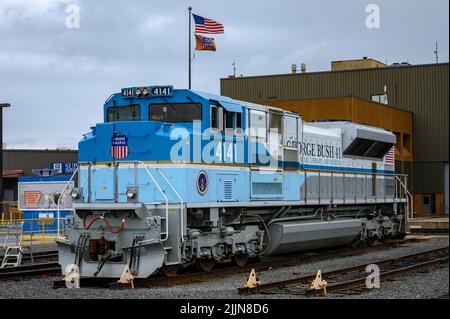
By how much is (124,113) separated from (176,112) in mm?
1247

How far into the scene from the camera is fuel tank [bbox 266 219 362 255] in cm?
1744

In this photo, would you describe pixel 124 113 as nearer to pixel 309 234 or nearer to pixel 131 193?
pixel 131 193

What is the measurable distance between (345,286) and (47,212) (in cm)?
1838

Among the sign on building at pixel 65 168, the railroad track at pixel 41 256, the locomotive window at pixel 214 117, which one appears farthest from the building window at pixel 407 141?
the locomotive window at pixel 214 117

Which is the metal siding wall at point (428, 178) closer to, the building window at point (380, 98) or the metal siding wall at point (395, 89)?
the metal siding wall at point (395, 89)

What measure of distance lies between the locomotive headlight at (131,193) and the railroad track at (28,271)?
10.5 ft

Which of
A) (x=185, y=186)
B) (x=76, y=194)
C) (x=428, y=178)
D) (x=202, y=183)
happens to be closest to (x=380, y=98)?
(x=428, y=178)

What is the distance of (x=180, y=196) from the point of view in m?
14.3

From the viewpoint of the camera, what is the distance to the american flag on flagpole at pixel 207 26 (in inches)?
1168

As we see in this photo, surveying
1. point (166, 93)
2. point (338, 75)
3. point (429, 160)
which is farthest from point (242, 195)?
point (338, 75)

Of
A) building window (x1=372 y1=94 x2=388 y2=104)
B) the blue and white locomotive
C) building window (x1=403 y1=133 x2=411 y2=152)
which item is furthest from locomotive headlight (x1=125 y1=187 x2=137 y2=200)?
building window (x1=372 y1=94 x2=388 y2=104)

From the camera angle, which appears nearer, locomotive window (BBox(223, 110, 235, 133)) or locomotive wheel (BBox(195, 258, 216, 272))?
locomotive wheel (BBox(195, 258, 216, 272))

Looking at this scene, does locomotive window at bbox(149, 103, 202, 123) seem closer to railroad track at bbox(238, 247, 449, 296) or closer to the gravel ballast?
the gravel ballast

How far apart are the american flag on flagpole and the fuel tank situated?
1194cm
